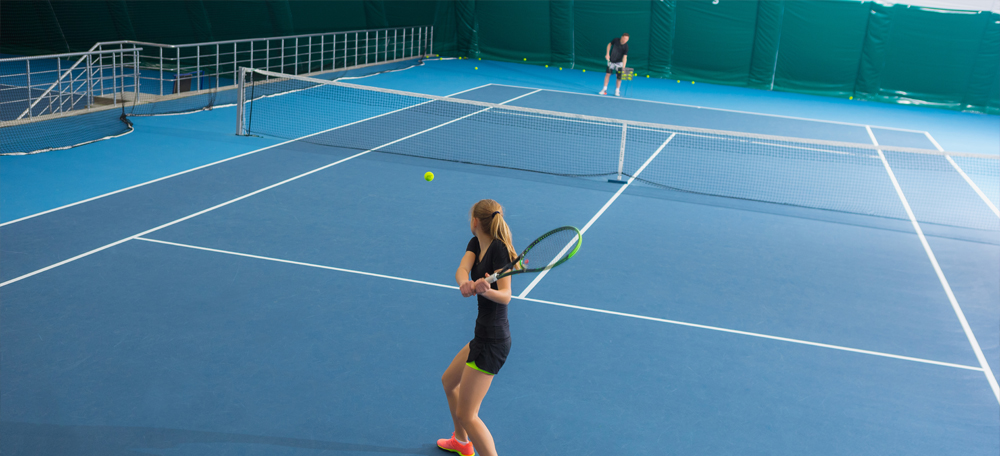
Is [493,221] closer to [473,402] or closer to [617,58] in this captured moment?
[473,402]

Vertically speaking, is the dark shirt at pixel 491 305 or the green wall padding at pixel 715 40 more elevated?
the dark shirt at pixel 491 305

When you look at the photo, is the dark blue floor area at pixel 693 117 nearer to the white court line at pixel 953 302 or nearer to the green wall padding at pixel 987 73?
the white court line at pixel 953 302

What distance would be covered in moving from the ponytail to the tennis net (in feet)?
25.0

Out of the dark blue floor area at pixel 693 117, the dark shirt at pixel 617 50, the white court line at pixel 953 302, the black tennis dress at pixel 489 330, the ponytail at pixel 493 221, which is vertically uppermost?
the ponytail at pixel 493 221

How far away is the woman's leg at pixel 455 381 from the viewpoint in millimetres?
4434

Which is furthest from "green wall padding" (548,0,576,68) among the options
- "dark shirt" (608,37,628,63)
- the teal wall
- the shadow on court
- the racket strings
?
the shadow on court

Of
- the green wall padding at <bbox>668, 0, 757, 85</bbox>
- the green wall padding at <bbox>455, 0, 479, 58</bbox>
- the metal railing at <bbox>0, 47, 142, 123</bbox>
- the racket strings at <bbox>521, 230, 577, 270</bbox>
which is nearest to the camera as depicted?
the racket strings at <bbox>521, 230, 577, 270</bbox>

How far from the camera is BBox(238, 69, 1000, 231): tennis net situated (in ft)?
38.7

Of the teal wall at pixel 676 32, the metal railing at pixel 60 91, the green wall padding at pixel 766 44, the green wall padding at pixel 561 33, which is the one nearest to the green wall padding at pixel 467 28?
the teal wall at pixel 676 32

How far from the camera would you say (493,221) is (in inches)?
162

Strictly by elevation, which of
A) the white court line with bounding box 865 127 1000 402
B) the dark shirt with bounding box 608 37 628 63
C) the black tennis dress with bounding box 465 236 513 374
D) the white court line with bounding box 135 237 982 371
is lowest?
the white court line with bounding box 865 127 1000 402

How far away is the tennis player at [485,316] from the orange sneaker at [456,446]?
0.43 m

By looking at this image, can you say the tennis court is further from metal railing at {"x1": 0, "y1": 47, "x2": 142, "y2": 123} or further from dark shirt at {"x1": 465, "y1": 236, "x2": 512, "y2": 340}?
dark shirt at {"x1": 465, "y1": 236, "x2": 512, "y2": 340}

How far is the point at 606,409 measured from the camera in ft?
17.9
